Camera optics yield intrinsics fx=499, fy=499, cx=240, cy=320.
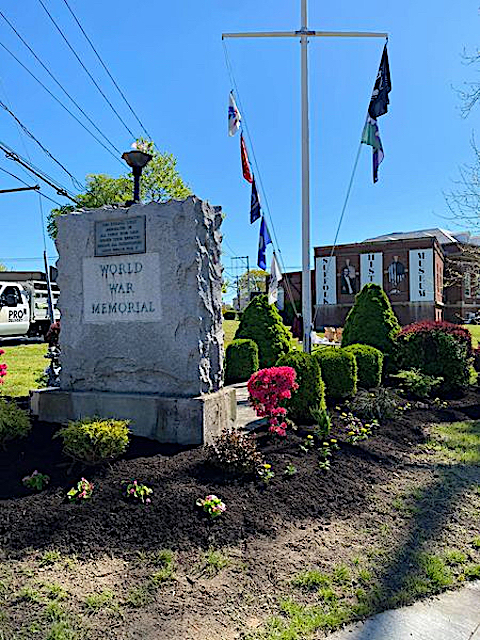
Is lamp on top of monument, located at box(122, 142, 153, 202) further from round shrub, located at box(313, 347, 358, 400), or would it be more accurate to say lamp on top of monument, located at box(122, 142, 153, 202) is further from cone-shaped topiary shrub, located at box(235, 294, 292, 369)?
cone-shaped topiary shrub, located at box(235, 294, 292, 369)

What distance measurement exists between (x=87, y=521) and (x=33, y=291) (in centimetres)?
1780

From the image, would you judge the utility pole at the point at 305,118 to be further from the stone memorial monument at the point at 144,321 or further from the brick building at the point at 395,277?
the brick building at the point at 395,277

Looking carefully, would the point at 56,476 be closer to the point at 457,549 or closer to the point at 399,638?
the point at 399,638

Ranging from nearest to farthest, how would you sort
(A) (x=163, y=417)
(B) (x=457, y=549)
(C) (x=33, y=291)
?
(B) (x=457, y=549) → (A) (x=163, y=417) → (C) (x=33, y=291)

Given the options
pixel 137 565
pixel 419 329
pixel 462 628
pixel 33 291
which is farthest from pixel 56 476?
pixel 33 291

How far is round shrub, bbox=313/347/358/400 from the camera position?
6984mm

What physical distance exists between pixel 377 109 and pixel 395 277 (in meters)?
27.1

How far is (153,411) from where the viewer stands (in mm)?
4828

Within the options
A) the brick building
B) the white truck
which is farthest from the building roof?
the white truck

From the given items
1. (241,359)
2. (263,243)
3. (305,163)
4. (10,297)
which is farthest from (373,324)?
(10,297)

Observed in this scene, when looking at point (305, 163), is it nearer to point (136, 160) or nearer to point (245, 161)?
point (245, 161)

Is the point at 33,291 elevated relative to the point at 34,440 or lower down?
elevated

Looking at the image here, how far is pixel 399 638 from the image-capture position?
236 centimetres

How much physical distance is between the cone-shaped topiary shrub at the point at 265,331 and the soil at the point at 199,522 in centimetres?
498
